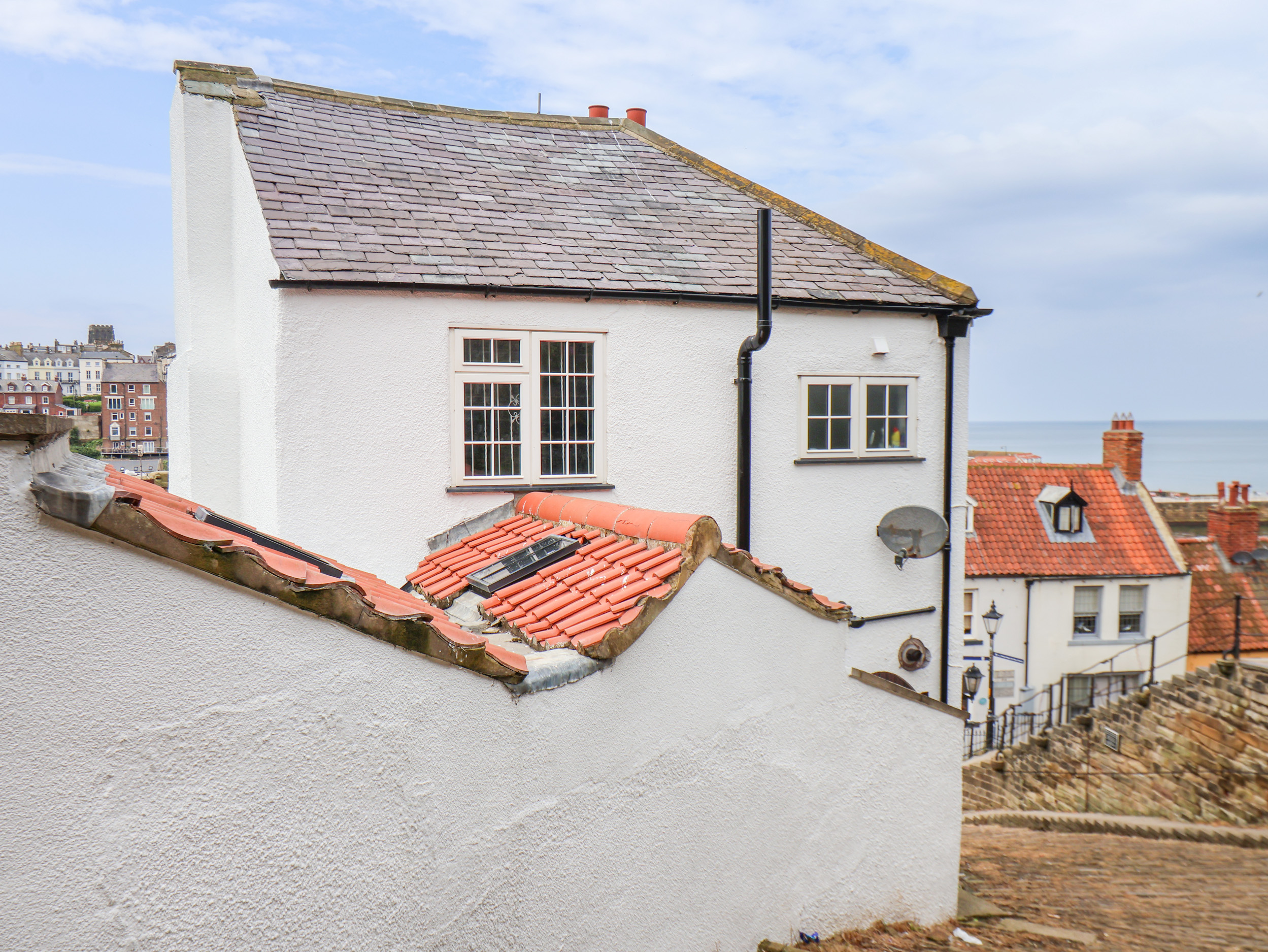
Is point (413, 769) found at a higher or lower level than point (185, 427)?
lower

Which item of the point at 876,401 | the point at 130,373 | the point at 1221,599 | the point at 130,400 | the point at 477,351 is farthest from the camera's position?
the point at 130,373

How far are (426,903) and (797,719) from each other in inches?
104

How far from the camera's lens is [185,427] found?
10.3 meters

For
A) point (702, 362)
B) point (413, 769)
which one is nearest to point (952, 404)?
point (702, 362)

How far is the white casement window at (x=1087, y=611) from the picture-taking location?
2567cm

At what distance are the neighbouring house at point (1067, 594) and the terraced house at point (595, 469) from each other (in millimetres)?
15539

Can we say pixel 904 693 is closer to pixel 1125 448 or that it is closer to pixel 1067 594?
pixel 1067 594

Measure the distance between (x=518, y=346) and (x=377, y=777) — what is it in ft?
20.2

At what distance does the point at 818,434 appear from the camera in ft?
34.4

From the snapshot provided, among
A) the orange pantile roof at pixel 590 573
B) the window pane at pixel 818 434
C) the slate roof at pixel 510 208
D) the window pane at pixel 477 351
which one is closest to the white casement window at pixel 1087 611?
the slate roof at pixel 510 208

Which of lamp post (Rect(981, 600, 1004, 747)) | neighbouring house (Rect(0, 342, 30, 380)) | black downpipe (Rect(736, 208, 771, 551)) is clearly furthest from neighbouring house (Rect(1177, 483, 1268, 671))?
neighbouring house (Rect(0, 342, 30, 380))

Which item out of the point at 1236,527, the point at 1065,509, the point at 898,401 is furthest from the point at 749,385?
the point at 1236,527

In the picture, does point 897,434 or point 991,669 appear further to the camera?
point 991,669

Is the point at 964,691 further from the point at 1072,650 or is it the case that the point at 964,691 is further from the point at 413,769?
the point at 413,769
